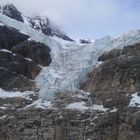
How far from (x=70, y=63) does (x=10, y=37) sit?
1754 cm

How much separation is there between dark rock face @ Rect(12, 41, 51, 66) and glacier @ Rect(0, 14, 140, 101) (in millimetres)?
1621

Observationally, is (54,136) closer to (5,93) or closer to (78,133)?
(78,133)

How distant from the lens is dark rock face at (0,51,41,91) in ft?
390

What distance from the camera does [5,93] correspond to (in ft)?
380

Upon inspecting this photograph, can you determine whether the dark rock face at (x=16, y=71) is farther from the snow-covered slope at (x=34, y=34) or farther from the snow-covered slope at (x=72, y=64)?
the snow-covered slope at (x=34, y=34)

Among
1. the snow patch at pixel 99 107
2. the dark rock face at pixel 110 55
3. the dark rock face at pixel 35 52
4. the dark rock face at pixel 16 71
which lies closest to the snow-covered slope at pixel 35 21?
the dark rock face at pixel 35 52

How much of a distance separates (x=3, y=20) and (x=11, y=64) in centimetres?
1862

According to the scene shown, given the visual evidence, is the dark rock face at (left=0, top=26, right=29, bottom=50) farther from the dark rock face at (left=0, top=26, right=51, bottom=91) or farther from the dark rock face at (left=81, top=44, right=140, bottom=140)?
the dark rock face at (left=81, top=44, right=140, bottom=140)

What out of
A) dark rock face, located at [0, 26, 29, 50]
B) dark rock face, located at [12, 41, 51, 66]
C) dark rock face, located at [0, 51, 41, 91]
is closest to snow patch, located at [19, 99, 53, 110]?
dark rock face, located at [0, 51, 41, 91]

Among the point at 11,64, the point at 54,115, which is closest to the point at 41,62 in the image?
the point at 11,64

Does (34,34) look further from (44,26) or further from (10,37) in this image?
(44,26)

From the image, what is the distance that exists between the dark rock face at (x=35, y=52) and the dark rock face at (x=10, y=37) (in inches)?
95.0

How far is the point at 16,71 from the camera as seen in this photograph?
407 feet

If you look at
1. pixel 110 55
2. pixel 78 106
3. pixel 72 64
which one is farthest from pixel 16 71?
pixel 78 106
